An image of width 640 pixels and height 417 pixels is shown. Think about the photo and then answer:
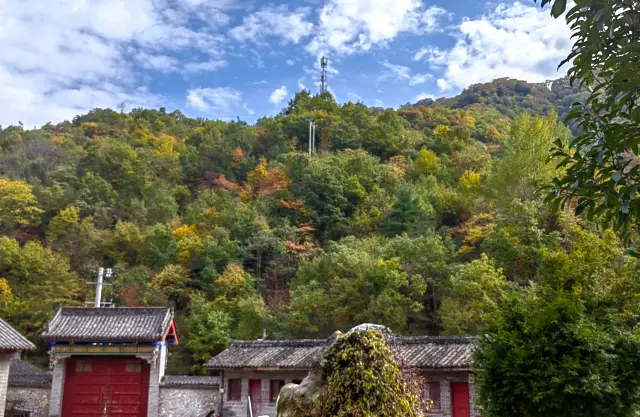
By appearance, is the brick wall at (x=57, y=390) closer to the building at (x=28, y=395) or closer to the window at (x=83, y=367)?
the window at (x=83, y=367)

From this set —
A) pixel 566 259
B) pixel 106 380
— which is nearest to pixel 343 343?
pixel 566 259

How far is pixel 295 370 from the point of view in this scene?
2012 cm

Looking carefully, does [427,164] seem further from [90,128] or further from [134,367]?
[90,128]

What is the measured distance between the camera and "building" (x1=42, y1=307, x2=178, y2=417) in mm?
21281

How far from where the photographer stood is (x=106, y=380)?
22000 mm

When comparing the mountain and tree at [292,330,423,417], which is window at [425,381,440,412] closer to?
tree at [292,330,423,417]

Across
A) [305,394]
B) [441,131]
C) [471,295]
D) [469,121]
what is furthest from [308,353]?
[469,121]

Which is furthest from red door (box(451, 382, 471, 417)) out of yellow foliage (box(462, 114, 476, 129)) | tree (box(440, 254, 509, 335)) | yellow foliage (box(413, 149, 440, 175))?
yellow foliage (box(462, 114, 476, 129))

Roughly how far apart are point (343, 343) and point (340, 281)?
704 inches

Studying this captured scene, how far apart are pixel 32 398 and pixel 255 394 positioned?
351 inches

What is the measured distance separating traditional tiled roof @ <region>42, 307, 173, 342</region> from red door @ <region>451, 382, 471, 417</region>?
34.7 ft

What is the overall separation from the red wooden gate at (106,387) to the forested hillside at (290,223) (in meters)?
4.54

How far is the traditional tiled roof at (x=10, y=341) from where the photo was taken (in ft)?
61.0

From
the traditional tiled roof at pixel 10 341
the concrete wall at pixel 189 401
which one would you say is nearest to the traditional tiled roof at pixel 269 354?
the concrete wall at pixel 189 401
